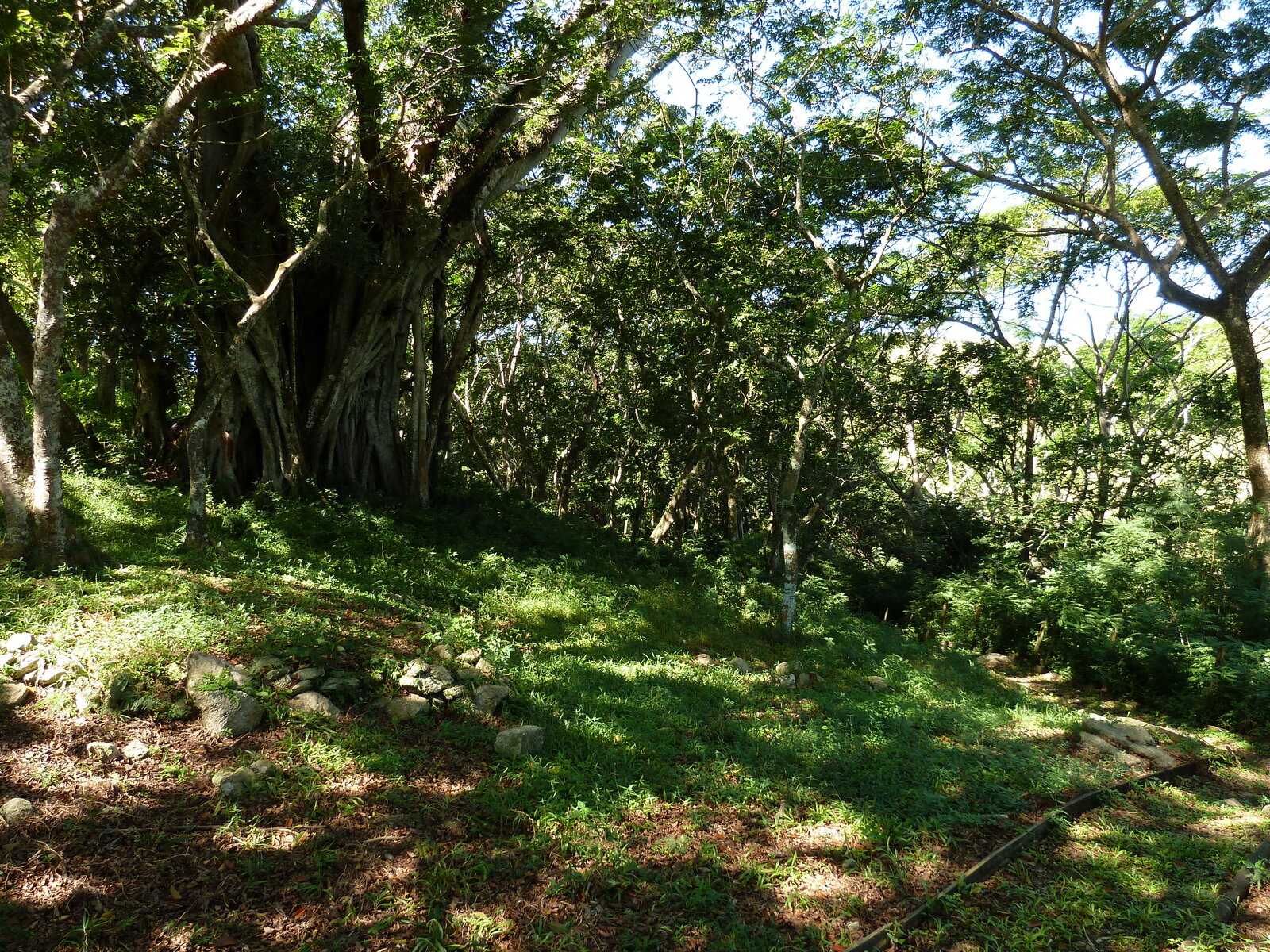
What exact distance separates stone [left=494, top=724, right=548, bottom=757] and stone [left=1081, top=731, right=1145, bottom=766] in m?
4.88

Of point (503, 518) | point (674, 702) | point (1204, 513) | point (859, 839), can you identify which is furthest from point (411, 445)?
point (1204, 513)

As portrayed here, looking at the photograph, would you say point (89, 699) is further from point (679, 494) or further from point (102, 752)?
point (679, 494)

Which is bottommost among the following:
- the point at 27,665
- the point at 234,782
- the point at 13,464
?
the point at 234,782

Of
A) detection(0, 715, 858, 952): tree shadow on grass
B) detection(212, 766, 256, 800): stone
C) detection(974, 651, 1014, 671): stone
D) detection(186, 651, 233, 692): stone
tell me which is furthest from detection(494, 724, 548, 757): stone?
detection(974, 651, 1014, 671): stone

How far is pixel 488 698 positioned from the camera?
16.5 ft

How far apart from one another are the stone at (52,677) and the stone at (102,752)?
0.67 meters

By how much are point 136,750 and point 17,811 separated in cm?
61

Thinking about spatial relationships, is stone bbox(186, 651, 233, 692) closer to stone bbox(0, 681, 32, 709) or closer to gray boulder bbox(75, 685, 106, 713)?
gray boulder bbox(75, 685, 106, 713)

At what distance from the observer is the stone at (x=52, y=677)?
13.5ft

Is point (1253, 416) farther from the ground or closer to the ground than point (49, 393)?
farther from the ground

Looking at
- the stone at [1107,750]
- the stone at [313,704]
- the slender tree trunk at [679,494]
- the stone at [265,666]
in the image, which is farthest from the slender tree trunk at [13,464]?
the slender tree trunk at [679,494]

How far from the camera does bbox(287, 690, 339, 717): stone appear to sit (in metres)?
4.43

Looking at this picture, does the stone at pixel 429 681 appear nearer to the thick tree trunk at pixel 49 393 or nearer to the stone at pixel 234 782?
the stone at pixel 234 782

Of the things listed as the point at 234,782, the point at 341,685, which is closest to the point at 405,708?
the point at 341,685
